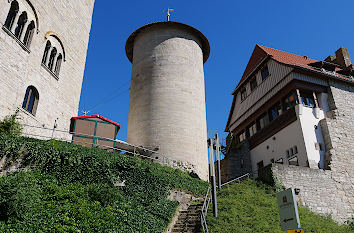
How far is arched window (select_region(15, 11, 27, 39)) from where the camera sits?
19.0 metres

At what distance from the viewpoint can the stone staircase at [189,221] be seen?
46.1 feet

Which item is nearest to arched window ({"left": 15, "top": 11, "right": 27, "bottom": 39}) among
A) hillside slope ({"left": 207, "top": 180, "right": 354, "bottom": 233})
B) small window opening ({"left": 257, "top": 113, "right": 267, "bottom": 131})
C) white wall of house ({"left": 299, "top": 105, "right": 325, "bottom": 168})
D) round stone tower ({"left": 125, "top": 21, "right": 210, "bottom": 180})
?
round stone tower ({"left": 125, "top": 21, "right": 210, "bottom": 180})

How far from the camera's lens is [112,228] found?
11.9 meters

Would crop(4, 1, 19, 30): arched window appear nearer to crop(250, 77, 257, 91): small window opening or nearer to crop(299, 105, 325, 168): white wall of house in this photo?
crop(299, 105, 325, 168): white wall of house

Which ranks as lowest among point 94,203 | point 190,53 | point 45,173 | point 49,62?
point 94,203

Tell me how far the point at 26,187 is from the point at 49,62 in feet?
41.8

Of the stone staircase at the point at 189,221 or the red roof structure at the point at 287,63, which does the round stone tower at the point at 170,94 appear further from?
the stone staircase at the point at 189,221

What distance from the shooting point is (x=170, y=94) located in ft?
83.9

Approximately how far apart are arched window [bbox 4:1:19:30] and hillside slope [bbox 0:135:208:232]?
759 cm

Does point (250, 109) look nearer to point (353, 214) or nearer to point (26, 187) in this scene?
point (353, 214)

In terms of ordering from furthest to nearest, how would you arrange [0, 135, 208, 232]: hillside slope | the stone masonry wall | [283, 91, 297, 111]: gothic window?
[283, 91, 297, 111]: gothic window → the stone masonry wall → [0, 135, 208, 232]: hillside slope

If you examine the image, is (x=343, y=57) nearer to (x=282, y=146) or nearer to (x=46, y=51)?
(x=282, y=146)

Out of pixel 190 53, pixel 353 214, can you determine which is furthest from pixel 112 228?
pixel 190 53

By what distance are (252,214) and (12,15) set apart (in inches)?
682
